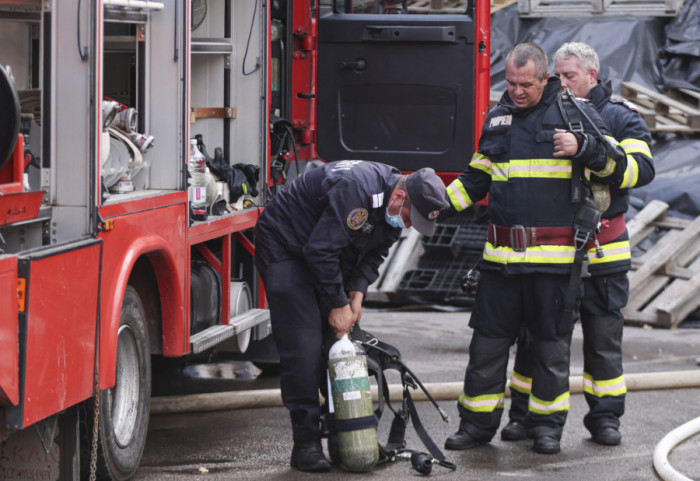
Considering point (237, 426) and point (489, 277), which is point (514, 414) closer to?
point (489, 277)

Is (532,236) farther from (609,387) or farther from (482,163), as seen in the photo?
(609,387)

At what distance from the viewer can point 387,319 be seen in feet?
29.8

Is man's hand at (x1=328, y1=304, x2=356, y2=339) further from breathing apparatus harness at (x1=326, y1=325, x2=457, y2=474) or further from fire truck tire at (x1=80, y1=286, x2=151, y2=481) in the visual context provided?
fire truck tire at (x1=80, y1=286, x2=151, y2=481)

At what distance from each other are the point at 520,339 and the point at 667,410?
1.20m

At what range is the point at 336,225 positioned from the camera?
4.51m

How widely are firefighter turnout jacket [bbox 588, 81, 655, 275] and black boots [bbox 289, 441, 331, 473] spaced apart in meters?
1.59

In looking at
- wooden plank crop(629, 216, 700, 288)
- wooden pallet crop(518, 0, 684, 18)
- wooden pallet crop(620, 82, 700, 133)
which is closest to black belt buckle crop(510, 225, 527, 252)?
wooden plank crop(629, 216, 700, 288)

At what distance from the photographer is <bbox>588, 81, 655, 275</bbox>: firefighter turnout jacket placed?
5125mm

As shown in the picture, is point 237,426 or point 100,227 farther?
point 237,426

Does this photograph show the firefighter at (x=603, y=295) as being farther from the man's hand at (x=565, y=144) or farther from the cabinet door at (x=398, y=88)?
the cabinet door at (x=398, y=88)

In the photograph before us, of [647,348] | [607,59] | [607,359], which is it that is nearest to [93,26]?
[607,359]

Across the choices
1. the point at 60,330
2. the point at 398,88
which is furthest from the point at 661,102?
the point at 60,330

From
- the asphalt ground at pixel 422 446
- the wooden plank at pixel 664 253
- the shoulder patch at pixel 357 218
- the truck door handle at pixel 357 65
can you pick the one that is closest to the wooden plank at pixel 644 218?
the wooden plank at pixel 664 253

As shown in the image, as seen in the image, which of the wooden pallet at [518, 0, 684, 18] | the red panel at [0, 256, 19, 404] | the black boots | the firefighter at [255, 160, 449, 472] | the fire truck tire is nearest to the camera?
the red panel at [0, 256, 19, 404]
